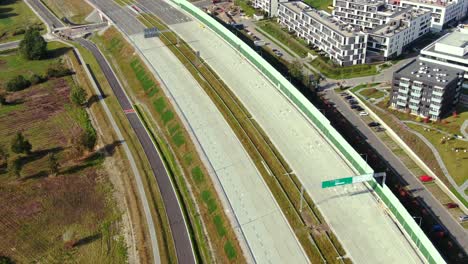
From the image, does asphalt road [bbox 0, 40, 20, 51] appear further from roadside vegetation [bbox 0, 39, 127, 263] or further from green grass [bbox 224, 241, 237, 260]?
green grass [bbox 224, 241, 237, 260]

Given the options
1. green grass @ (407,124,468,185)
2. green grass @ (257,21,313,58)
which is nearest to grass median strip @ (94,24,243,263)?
green grass @ (407,124,468,185)

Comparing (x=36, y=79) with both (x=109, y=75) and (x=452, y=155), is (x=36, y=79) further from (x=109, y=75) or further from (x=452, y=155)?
(x=452, y=155)

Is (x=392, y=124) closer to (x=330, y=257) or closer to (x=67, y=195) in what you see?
(x=330, y=257)

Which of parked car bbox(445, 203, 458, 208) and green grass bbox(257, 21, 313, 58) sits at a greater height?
green grass bbox(257, 21, 313, 58)

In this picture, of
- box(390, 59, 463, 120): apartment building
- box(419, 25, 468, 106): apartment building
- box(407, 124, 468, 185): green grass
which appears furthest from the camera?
box(419, 25, 468, 106): apartment building

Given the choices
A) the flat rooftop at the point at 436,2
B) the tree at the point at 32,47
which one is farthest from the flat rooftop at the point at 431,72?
the tree at the point at 32,47

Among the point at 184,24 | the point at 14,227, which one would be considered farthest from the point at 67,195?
the point at 184,24

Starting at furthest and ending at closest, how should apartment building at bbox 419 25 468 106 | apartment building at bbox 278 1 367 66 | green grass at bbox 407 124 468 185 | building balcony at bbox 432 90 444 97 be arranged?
apartment building at bbox 278 1 367 66 → apartment building at bbox 419 25 468 106 → building balcony at bbox 432 90 444 97 → green grass at bbox 407 124 468 185
